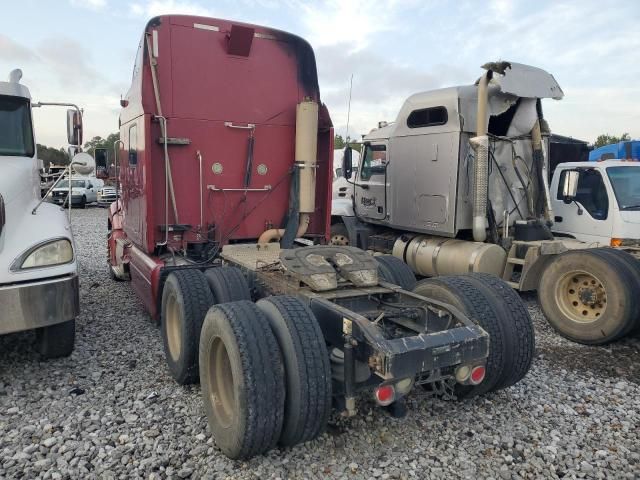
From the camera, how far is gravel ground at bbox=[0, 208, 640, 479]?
9.81ft

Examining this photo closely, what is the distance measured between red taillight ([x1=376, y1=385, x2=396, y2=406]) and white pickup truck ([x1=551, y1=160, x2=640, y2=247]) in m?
5.50

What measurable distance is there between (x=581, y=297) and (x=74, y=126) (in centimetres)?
590

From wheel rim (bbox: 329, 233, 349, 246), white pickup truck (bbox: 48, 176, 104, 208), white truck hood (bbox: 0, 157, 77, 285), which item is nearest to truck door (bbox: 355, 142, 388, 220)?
wheel rim (bbox: 329, 233, 349, 246)

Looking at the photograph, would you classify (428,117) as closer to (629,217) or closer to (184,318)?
(629,217)

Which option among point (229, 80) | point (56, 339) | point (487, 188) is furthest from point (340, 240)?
point (56, 339)

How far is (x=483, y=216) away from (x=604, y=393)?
334 centimetres

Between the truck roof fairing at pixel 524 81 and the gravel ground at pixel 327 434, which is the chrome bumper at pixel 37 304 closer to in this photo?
the gravel ground at pixel 327 434

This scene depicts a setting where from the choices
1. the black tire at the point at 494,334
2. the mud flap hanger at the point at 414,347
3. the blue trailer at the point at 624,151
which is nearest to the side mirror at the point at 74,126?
the mud flap hanger at the point at 414,347

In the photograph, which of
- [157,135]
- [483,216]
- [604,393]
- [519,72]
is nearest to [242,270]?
[157,135]

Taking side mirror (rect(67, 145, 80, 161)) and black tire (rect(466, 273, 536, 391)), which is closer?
black tire (rect(466, 273, 536, 391))

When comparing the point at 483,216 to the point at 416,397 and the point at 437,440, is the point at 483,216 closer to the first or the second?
the point at 416,397

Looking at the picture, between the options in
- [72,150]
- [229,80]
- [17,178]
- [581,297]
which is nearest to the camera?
[17,178]

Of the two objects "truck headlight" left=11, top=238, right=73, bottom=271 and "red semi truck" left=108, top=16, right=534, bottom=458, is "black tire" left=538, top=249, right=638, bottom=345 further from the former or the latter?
"truck headlight" left=11, top=238, right=73, bottom=271

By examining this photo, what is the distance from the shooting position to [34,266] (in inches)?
155
